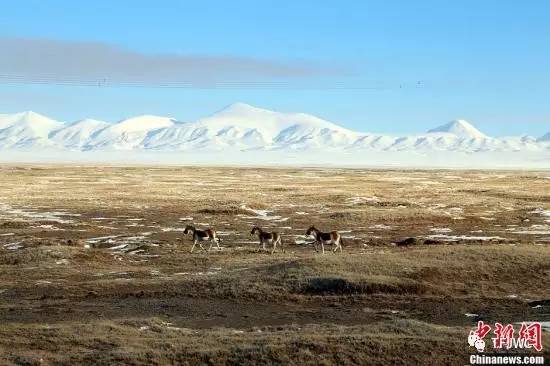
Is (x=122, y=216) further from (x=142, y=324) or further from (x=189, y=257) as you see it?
(x=142, y=324)

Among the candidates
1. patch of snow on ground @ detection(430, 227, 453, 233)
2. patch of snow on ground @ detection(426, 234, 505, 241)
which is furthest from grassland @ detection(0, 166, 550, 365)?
patch of snow on ground @ detection(430, 227, 453, 233)

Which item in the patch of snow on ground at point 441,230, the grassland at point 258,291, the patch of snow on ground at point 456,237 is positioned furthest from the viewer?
the patch of snow on ground at point 441,230

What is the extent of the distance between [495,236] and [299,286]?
734 inches

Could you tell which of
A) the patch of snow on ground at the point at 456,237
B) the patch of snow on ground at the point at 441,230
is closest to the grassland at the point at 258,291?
the patch of snow on ground at the point at 456,237

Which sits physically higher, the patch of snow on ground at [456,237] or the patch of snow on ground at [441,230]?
the patch of snow on ground at [456,237]

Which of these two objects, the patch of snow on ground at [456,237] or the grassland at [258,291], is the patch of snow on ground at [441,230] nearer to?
the grassland at [258,291]

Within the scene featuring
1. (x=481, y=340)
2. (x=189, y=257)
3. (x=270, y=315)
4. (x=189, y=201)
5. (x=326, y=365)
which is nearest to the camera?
(x=326, y=365)

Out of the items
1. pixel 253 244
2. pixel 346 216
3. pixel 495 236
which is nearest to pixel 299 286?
pixel 253 244

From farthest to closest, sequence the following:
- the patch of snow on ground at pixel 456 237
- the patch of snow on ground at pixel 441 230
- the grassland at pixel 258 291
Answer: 1. the patch of snow on ground at pixel 441 230
2. the patch of snow on ground at pixel 456 237
3. the grassland at pixel 258 291

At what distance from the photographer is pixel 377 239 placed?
3678cm

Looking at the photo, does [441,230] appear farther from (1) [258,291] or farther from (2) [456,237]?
(1) [258,291]

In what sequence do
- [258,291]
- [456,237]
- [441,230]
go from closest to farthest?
[258,291]
[456,237]
[441,230]

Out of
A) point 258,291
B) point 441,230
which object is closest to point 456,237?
point 441,230

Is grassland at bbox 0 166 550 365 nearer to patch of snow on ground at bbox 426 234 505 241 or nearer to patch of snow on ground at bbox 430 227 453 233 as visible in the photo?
patch of snow on ground at bbox 426 234 505 241
